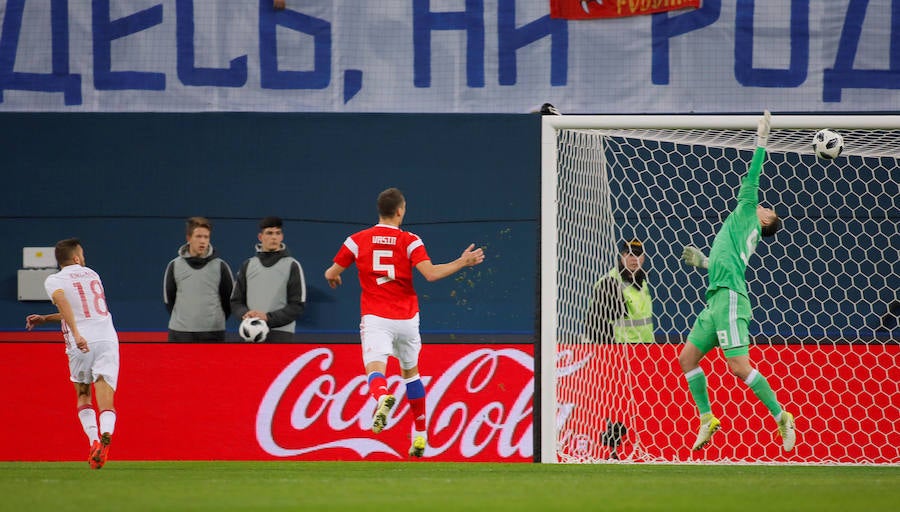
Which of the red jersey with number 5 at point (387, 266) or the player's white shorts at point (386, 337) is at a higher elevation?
the red jersey with number 5 at point (387, 266)

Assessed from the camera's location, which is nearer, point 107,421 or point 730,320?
point 730,320

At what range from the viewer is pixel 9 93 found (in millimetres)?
11586

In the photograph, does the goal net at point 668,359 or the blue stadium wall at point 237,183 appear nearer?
the goal net at point 668,359

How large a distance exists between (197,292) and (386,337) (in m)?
3.02

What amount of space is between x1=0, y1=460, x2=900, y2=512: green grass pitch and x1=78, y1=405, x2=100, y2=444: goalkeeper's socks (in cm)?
22

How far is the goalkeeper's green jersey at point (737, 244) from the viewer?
7406 mm

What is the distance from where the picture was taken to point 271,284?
9.98m

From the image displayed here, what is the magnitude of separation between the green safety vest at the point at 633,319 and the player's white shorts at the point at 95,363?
3.51 meters

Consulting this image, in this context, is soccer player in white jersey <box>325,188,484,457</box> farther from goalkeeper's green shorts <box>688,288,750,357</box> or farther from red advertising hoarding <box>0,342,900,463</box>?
red advertising hoarding <box>0,342,900,463</box>

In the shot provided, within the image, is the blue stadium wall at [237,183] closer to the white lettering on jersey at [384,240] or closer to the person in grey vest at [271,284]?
the person in grey vest at [271,284]

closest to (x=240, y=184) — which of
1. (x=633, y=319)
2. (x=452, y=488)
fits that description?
(x=633, y=319)

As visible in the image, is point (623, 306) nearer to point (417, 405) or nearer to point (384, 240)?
point (417, 405)

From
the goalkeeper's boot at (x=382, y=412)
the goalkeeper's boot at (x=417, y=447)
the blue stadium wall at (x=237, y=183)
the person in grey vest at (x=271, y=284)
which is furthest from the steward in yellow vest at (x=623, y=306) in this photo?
the blue stadium wall at (x=237, y=183)

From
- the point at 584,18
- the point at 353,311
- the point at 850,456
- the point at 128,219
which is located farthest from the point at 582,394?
the point at 128,219
